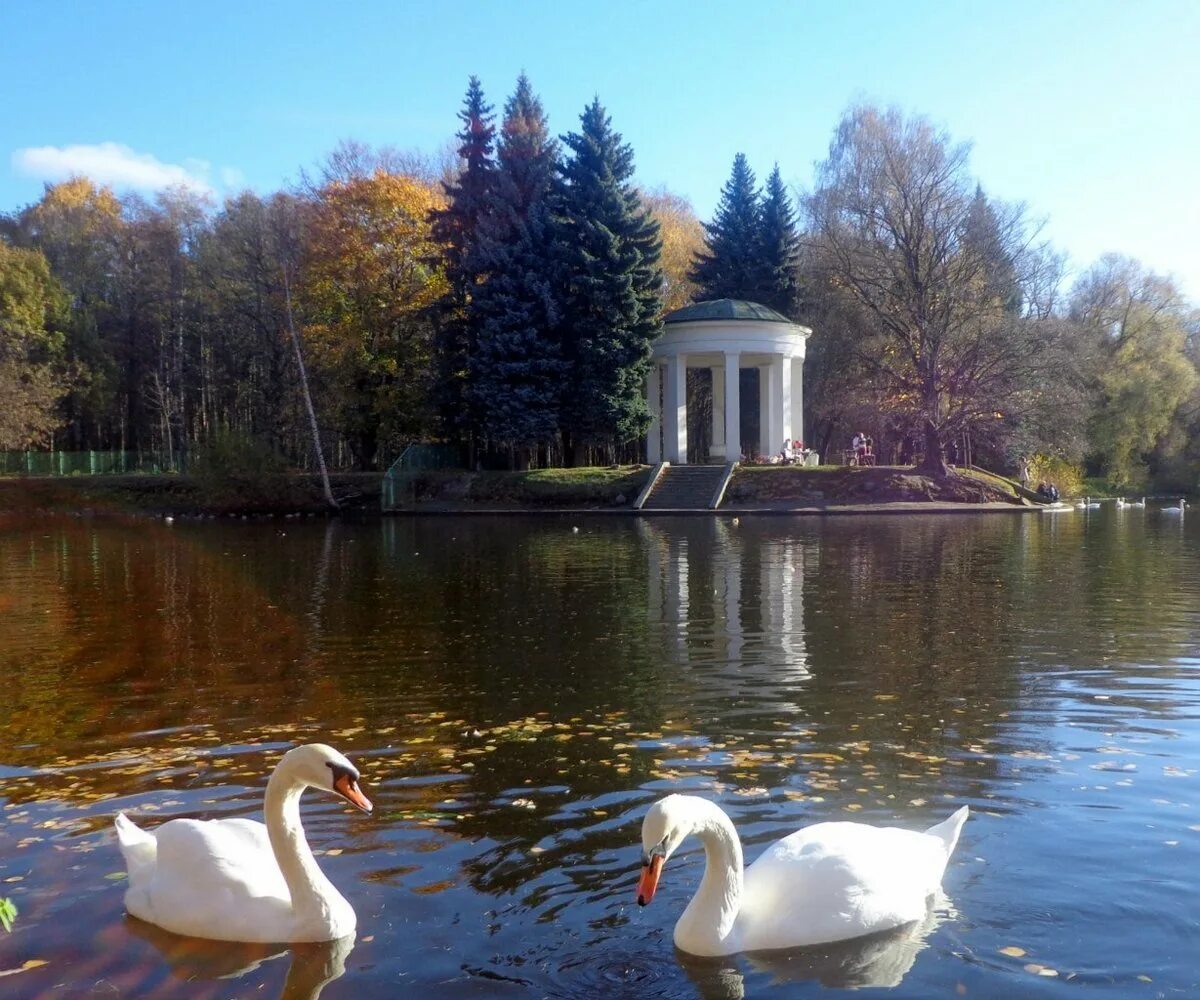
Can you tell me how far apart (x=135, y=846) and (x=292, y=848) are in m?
1.06

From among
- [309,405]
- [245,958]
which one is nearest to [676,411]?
[309,405]

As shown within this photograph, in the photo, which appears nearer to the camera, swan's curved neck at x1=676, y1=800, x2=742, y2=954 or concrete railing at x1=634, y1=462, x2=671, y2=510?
swan's curved neck at x1=676, y1=800, x2=742, y2=954

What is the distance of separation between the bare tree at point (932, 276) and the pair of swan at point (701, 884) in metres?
36.7

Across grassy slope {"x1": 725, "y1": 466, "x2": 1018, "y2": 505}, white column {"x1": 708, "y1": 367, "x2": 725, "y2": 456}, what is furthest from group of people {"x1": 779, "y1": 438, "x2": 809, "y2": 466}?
white column {"x1": 708, "y1": 367, "x2": 725, "y2": 456}

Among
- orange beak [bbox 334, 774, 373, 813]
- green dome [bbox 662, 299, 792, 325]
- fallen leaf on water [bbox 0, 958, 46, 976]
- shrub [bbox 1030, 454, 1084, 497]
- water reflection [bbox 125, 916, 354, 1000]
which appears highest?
green dome [bbox 662, 299, 792, 325]

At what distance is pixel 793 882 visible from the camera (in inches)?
192

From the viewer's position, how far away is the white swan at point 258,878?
16.0 ft

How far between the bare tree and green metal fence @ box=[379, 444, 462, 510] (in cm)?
1776

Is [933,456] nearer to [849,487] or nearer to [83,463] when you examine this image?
[849,487]

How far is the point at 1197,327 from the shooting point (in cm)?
6003

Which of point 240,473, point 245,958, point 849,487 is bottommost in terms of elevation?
point 245,958

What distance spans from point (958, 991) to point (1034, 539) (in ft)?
77.1

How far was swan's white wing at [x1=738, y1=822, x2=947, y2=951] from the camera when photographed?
480cm

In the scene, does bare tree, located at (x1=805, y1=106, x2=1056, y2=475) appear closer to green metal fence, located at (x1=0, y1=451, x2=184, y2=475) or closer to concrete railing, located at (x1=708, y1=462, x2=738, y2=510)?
concrete railing, located at (x1=708, y1=462, x2=738, y2=510)
